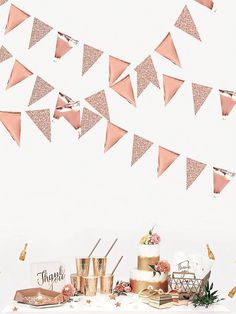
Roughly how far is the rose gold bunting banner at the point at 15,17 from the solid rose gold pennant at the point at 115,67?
0.45 m

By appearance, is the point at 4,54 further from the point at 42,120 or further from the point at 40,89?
the point at 42,120

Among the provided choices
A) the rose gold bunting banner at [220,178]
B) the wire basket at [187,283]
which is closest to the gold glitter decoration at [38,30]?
the rose gold bunting banner at [220,178]

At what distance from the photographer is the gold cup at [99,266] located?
2455 millimetres

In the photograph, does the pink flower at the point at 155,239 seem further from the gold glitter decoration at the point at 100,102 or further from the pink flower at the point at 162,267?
the gold glitter decoration at the point at 100,102

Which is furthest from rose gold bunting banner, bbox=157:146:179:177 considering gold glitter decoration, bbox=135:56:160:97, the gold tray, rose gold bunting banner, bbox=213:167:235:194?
the gold tray

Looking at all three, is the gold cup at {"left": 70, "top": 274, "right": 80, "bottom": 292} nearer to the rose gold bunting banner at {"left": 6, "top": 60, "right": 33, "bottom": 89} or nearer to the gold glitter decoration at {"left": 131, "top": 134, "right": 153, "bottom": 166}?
the gold glitter decoration at {"left": 131, "top": 134, "right": 153, "bottom": 166}

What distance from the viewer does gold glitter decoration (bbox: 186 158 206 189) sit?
2672 mm

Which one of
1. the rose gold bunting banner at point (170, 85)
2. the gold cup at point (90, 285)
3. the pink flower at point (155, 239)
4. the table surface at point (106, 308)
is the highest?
the rose gold bunting banner at point (170, 85)

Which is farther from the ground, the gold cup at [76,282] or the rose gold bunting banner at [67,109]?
the rose gold bunting banner at [67,109]

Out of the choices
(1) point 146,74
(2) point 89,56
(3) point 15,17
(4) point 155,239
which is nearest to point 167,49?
(1) point 146,74

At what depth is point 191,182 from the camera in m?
2.67

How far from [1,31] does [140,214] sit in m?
1.08

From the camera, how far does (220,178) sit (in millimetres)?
2678

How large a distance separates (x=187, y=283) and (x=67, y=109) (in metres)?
0.96
